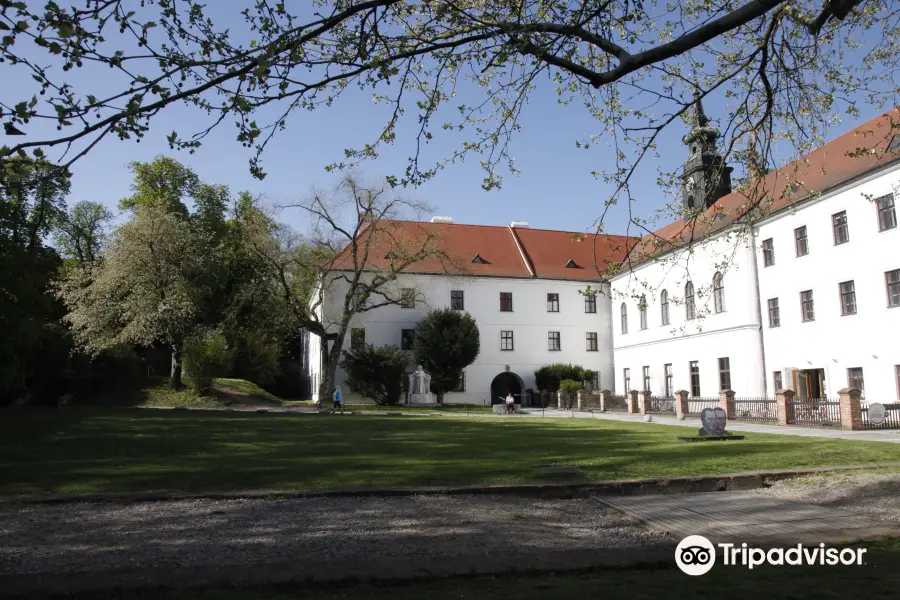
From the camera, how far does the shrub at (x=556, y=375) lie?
46.7 metres

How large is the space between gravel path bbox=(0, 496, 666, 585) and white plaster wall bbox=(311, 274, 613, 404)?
3803cm

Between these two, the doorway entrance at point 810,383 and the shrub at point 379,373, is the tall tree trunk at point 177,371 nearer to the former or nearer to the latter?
the shrub at point 379,373

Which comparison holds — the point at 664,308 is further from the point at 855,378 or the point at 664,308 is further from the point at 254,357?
the point at 254,357

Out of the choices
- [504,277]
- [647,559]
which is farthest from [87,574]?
[504,277]

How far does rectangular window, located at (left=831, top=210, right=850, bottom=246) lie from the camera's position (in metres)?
27.8

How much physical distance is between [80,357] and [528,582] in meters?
42.2

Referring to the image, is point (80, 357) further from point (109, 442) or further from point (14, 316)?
point (109, 442)

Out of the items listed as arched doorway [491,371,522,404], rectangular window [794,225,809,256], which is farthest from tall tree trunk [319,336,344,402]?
rectangular window [794,225,809,256]

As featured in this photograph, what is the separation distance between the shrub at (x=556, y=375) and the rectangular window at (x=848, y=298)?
2097 cm

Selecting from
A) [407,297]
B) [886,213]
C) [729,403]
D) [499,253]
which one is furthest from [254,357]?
[886,213]

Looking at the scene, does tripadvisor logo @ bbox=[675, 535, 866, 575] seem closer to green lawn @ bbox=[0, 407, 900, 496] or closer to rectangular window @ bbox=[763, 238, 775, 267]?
green lawn @ bbox=[0, 407, 900, 496]

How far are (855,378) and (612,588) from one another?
27348 millimetres

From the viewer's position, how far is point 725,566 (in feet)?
17.1

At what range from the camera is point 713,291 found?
16.9m
